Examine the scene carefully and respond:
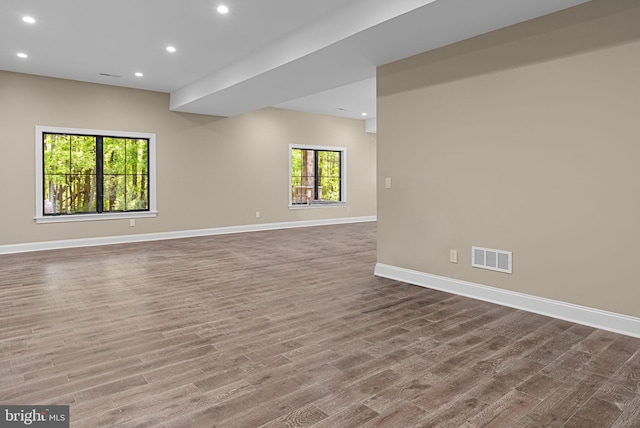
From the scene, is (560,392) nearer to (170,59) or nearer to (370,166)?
(170,59)

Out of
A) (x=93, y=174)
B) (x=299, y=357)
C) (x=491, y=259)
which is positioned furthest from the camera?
(x=93, y=174)

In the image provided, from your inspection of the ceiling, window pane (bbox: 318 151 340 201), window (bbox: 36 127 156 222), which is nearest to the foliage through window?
window (bbox: 36 127 156 222)

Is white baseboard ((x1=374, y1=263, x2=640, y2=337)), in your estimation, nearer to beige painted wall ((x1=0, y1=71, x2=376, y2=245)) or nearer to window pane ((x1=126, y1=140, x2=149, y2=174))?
beige painted wall ((x1=0, y1=71, x2=376, y2=245))

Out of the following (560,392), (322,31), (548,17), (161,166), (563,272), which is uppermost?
(322,31)

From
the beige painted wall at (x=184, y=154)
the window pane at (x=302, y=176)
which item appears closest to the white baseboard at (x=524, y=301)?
the beige painted wall at (x=184, y=154)

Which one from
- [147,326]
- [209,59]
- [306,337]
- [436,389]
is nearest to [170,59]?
[209,59]

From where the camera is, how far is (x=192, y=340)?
9.68 ft

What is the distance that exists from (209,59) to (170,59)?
22.0 inches

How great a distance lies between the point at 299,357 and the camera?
2648 millimetres

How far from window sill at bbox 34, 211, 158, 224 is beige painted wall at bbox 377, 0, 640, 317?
17.4ft

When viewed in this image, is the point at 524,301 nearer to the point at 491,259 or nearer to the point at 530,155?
the point at 491,259

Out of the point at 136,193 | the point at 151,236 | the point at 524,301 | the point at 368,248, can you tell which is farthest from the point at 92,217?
the point at 524,301

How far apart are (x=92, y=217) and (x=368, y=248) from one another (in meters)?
5.02

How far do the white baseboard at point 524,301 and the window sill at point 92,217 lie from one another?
17.0ft
